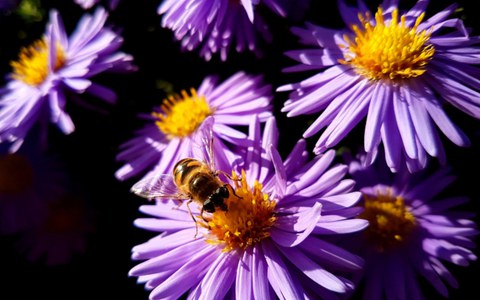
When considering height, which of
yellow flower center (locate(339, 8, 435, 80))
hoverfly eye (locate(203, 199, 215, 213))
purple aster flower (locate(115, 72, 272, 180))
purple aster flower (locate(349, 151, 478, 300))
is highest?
purple aster flower (locate(115, 72, 272, 180))

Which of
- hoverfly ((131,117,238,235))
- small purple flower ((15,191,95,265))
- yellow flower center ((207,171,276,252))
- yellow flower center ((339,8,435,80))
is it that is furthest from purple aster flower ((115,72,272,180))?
small purple flower ((15,191,95,265))

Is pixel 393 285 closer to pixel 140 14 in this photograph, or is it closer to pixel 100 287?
pixel 100 287

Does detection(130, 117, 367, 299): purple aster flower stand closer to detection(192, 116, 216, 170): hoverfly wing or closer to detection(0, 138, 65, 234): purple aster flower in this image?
detection(192, 116, 216, 170): hoverfly wing

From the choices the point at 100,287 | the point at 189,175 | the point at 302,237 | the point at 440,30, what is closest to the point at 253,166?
the point at 189,175

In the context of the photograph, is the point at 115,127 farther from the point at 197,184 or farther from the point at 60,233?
the point at 197,184

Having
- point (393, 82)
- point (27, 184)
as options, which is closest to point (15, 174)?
point (27, 184)

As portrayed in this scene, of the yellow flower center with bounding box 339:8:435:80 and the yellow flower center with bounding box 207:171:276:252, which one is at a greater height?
the yellow flower center with bounding box 339:8:435:80

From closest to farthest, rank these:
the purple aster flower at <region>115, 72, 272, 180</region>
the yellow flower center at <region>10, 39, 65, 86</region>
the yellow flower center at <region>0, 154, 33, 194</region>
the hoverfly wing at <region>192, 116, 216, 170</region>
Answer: the hoverfly wing at <region>192, 116, 216, 170</region> → the purple aster flower at <region>115, 72, 272, 180</region> → the yellow flower center at <region>10, 39, 65, 86</region> → the yellow flower center at <region>0, 154, 33, 194</region>
